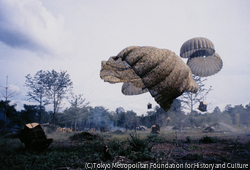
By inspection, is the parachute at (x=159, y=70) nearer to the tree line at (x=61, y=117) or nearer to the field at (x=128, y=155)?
the field at (x=128, y=155)

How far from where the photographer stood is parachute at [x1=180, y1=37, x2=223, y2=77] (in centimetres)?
803

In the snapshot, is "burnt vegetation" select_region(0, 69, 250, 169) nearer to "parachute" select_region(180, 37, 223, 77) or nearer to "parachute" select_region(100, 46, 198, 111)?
"parachute" select_region(100, 46, 198, 111)

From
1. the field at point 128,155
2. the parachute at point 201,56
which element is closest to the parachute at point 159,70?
the field at point 128,155

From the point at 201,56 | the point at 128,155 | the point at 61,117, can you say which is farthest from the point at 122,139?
the point at 61,117

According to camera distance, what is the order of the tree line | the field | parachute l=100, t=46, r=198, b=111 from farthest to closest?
1. the tree line
2. the field
3. parachute l=100, t=46, r=198, b=111

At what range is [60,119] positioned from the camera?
30828 mm

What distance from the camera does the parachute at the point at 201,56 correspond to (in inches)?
316

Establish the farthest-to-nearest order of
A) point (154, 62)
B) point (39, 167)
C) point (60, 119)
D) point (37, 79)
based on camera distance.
A: point (60, 119) < point (37, 79) < point (39, 167) < point (154, 62)

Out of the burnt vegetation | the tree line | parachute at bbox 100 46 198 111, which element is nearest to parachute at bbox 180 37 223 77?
the burnt vegetation

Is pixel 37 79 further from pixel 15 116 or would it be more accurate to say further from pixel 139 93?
pixel 139 93

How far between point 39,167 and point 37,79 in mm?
27290

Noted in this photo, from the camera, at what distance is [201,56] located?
8367mm

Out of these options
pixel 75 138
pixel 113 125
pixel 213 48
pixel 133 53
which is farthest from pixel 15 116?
pixel 213 48

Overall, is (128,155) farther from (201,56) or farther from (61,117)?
(61,117)
